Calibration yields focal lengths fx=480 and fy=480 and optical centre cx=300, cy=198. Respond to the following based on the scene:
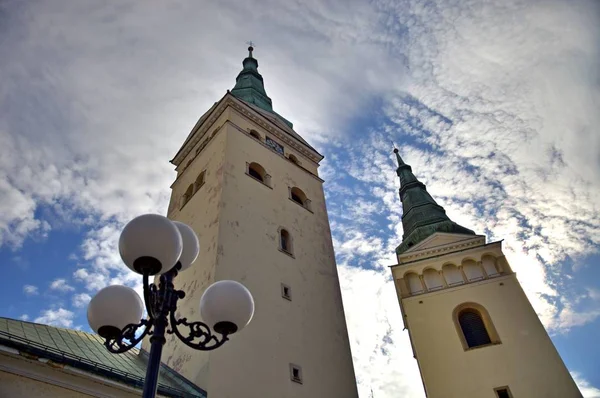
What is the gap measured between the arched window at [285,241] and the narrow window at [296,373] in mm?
3638

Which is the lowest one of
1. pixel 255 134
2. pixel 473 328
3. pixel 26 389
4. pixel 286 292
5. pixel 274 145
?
pixel 26 389

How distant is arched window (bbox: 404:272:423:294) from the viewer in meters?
20.0

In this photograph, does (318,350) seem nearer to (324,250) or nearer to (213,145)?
(324,250)

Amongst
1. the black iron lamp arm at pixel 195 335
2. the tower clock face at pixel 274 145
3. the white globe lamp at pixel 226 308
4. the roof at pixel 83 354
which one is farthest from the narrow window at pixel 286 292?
the white globe lamp at pixel 226 308

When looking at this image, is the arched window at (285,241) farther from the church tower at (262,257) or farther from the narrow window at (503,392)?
the narrow window at (503,392)

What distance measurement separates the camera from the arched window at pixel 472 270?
19516mm

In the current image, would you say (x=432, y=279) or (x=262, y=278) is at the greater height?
(x=432, y=279)

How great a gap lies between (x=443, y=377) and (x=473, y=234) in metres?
7.32

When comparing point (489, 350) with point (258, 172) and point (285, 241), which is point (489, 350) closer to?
point (285, 241)

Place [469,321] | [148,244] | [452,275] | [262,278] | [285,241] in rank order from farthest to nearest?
[452,275] < [469,321] < [285,241] < [262,278] < [148,244]

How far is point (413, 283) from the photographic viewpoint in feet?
66.7

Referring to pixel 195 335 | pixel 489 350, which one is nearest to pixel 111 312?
pixel 195 335

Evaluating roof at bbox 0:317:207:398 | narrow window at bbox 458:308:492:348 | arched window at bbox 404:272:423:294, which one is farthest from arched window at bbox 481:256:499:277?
roof at bbox 0:317:207:398

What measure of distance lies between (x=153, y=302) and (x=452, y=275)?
17.1 meters
